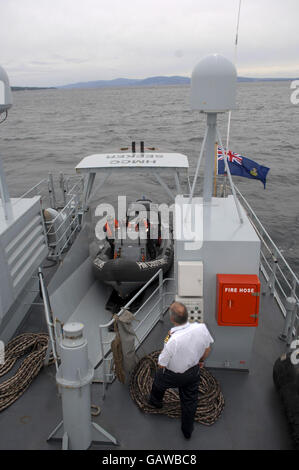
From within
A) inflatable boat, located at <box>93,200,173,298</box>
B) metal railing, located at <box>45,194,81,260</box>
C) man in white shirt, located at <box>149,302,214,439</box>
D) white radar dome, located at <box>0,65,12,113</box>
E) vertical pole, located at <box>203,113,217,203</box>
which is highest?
A: white radar dome, located at <box>0,65,12,113</box>

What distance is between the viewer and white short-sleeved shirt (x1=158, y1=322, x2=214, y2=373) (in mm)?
3281

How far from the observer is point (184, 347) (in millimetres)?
3283

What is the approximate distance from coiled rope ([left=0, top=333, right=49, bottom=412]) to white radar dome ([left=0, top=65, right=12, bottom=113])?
9.43 feet

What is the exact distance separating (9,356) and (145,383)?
5.70 ft

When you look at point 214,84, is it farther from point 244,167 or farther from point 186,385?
point 244,167

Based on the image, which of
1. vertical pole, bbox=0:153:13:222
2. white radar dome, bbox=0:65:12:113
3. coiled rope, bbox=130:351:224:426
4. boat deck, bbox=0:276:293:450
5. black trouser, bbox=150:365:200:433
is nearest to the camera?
black trouser, bbox=150:365:200:433

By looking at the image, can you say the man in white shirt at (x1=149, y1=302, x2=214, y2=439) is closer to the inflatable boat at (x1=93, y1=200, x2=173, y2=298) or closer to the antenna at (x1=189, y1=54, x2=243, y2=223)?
the antenna at (x1=189, y1=54, x2=243, y2=223)

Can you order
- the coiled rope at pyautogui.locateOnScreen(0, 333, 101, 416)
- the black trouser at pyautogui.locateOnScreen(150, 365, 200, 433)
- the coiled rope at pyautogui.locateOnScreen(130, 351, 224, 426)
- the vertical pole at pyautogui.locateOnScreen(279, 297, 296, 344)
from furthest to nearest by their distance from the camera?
the vertical pole at pyautogui.locateOnScreen(279, 297, 296, 344)
the coiled rope at pyautogui.locateOnScreen(0, 333, 101, 416)
the coiled rope at pyautogui.locateOnScreen(130, 351, 224, 426)
the black trouser at pyautogui.locateOnScreen(150, 365, 200, 433)

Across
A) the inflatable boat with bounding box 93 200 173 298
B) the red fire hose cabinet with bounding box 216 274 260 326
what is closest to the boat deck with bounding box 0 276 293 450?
the red fire hose cabinet with bounding box 216 274 260 326

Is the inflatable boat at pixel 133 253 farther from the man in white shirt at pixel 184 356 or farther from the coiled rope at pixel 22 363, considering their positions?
the man in white shirt at pixel 184 356

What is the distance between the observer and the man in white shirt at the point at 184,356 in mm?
3283

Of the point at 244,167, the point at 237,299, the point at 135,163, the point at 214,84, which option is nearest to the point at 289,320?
the point at 237,299

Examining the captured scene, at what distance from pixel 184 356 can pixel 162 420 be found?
1.01m

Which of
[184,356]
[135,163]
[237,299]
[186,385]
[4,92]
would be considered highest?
[4,92]
